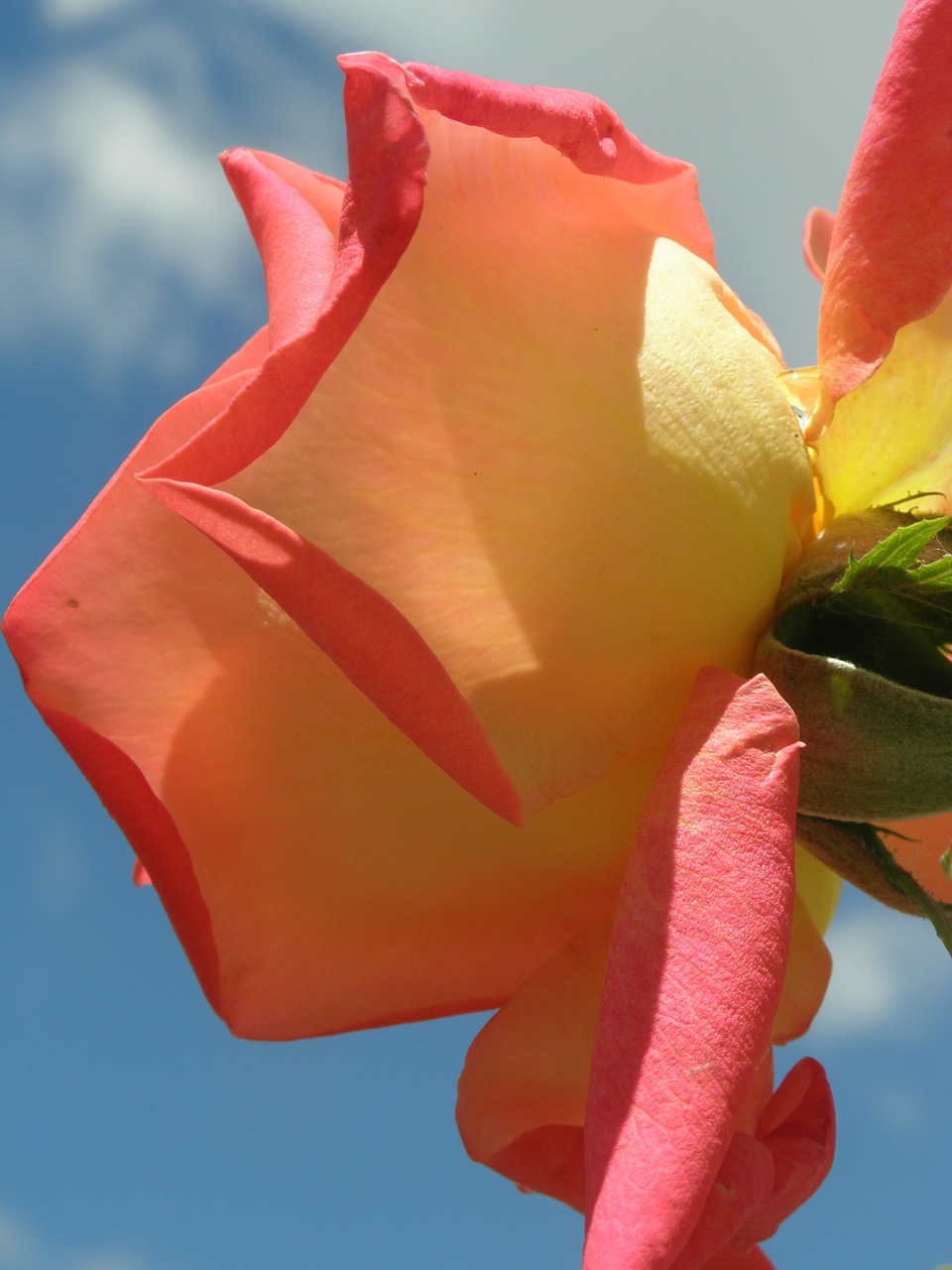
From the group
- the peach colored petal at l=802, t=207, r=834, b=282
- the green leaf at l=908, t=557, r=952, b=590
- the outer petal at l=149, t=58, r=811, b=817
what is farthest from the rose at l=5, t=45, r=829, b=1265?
the peach colored petal at l=802, t=207, r=834, b=282

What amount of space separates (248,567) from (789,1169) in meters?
0.75

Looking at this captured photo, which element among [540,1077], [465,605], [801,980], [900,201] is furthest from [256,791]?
[900,201]

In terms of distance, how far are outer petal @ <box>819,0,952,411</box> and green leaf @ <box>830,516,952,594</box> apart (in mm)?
144

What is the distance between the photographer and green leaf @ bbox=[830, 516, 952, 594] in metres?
1.07

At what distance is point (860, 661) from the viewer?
116 centimetres

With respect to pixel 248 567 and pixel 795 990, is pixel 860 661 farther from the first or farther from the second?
pixel 248 567

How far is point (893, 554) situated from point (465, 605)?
1.18 ft

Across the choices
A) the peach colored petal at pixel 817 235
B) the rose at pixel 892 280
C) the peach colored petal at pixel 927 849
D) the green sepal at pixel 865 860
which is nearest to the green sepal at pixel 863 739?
the green sepal at pixel 865 860

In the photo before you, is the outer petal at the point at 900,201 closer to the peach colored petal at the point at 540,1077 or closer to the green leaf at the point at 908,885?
the green leaf at the point at 908,885

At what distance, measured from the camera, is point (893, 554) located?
1100mm

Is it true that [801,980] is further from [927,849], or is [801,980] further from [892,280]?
[892,280]

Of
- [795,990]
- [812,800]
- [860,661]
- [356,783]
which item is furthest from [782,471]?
[795,990]

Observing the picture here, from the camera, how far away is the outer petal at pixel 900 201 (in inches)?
42.9

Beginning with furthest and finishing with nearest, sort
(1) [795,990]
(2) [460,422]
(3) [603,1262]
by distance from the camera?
1. (1) [795,990]
2. (2) [460,422]
3. (3) [603,1262]
